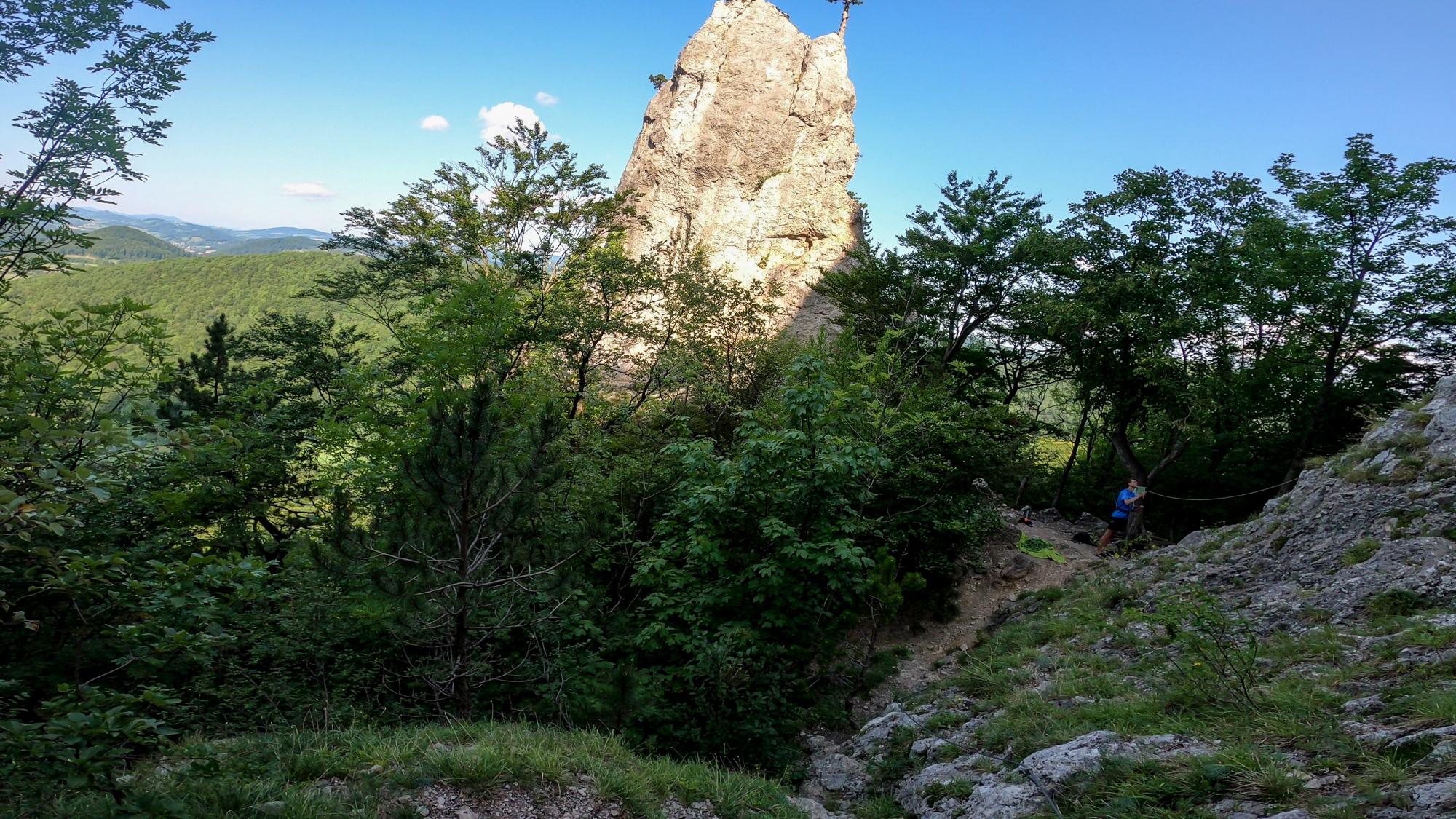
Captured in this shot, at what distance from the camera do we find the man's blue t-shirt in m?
13.4

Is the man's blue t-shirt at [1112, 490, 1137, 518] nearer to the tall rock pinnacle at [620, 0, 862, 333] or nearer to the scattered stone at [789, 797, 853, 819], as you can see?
the scattered stone at [789, 797, 853, 819]

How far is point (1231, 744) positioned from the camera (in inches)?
162

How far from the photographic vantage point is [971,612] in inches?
443

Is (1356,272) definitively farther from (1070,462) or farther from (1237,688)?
(1237,688)

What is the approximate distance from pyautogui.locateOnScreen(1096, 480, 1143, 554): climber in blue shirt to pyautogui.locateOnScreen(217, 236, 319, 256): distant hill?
9068 cm

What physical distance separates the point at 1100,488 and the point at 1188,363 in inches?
246

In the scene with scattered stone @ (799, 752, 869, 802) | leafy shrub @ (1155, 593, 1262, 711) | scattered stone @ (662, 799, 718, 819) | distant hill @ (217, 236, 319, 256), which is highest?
distant hill @ (217, 236, 319, 256)

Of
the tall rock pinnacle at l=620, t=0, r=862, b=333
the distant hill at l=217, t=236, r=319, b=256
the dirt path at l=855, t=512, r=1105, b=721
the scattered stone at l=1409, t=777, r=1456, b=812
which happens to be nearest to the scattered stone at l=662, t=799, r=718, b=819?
the scattered stone at l=1409, t=777, r=1456, b=812

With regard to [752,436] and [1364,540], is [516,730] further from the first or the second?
[1364,540]

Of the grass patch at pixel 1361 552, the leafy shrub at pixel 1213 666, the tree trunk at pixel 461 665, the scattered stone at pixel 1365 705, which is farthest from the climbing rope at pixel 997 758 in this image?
the grass patch at pixel 1361 552

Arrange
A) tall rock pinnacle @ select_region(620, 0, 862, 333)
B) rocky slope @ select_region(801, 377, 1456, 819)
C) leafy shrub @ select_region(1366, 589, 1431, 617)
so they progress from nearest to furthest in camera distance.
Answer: rocky slope @ select_region(801, 377, 1456, 819) → leafy shrub @ select_region(1366, 589, 1431, 617) → tall rock pinnacle @ select_region(620, 0, 862, 333)

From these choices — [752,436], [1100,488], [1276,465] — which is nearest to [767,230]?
[1100,488]

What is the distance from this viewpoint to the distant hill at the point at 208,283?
221ft

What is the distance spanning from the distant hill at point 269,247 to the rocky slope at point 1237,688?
92.6m
